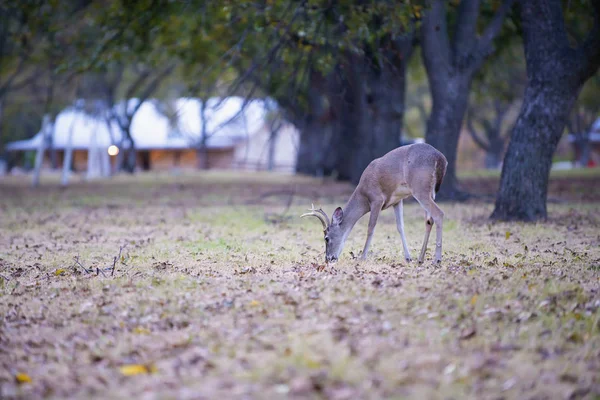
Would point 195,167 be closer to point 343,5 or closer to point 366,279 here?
point 343,5

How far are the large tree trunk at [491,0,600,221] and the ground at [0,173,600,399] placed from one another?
1710 mm

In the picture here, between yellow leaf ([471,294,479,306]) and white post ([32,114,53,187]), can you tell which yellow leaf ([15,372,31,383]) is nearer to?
yellow leaf ([471,294,479,306])

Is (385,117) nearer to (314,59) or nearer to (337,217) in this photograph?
(314,59)

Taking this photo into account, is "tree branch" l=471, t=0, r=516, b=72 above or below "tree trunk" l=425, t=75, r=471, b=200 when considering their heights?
above

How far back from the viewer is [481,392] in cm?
485

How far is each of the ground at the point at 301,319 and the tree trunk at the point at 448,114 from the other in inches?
247

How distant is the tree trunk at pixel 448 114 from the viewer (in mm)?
18078

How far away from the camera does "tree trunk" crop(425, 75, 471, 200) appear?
18078mm

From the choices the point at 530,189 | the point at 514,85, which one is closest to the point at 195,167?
the point at 514,85

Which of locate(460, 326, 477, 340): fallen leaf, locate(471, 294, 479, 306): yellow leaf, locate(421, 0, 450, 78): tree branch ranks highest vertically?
locate(421, 0, 450, 78): tree branch

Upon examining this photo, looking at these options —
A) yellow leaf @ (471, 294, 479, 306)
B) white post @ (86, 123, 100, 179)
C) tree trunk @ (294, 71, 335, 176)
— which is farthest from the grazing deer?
white post @ (86, 123, 100, 179)

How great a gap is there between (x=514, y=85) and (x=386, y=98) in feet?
69.5

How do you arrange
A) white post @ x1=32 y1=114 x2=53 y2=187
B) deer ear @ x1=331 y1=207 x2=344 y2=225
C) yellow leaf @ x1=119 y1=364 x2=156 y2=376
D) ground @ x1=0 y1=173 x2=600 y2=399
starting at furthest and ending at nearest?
white post @ x1=32 y1=114 x2=53 y2=187
deer ear @ x1=331 y1=207 x2=344 y2=225
yellow leaf @ x1=119 y1=364 x2=156 y2=376
ground @ x1=0 y1=173 x2=600 y2=399

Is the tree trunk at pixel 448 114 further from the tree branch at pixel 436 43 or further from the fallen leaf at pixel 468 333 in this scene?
the fallen leaf at pixel 468 333
